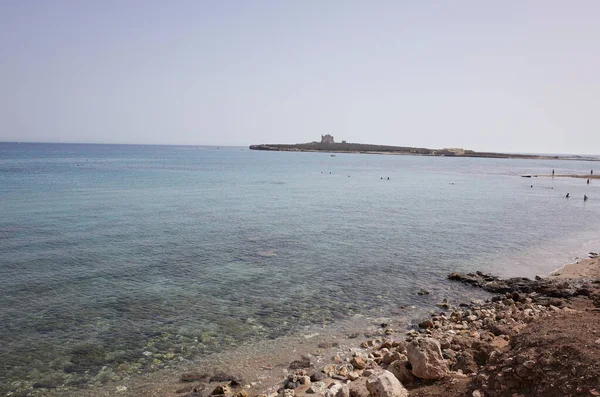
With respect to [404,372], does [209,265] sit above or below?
below

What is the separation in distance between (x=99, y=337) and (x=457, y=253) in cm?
2222

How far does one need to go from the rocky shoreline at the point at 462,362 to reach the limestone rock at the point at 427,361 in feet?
0.08

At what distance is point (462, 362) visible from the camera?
11.3 m

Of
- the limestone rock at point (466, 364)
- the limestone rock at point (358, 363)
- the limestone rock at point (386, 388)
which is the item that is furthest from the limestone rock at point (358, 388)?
the limestone rock at point (466, 364)

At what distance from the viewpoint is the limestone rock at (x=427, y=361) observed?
10.4 metres

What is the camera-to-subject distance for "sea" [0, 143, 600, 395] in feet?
47.9

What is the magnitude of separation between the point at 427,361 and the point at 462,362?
1491mm

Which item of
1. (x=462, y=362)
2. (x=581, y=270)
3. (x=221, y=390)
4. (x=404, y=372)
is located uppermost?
(x=462, y=362)

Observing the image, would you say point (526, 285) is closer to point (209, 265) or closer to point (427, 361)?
point (427, 361)

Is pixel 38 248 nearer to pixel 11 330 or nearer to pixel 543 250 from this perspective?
pixel 11 330

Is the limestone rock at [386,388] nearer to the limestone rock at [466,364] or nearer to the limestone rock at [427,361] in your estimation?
the limestone rock at [427,361]

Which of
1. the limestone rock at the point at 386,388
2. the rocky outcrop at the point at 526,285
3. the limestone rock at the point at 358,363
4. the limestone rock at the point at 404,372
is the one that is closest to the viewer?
the limestone rock at the point at 386,388

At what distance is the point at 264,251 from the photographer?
88.3 ft

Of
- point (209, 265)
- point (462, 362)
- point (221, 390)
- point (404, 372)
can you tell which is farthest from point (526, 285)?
point (209, 265)
